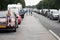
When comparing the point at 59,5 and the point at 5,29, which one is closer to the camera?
the point at 5,29

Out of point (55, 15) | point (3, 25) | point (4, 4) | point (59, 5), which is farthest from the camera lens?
point (59, 5)

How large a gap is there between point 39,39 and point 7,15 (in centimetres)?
494

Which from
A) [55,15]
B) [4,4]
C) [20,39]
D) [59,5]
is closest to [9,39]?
[20,39]

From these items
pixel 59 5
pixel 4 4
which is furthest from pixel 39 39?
pixel 59 5

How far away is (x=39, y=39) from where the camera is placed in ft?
45.2

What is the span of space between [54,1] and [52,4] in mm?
1061

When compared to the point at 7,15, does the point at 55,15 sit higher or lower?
lower

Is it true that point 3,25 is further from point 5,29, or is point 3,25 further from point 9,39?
point 9,39

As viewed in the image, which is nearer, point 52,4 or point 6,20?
point 6,20

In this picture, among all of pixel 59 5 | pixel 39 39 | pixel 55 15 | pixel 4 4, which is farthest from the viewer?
pixel 59 5

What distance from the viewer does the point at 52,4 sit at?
73.8 metres

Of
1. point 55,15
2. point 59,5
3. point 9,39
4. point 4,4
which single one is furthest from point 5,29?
point 59,5

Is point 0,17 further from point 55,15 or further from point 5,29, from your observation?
point 55,15

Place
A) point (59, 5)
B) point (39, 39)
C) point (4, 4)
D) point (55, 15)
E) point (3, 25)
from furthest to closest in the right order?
1. point (59, 5)
2. point (4, 4)
3. point (55, 15)
4. point (3, 25)
5. point (39, 39)
